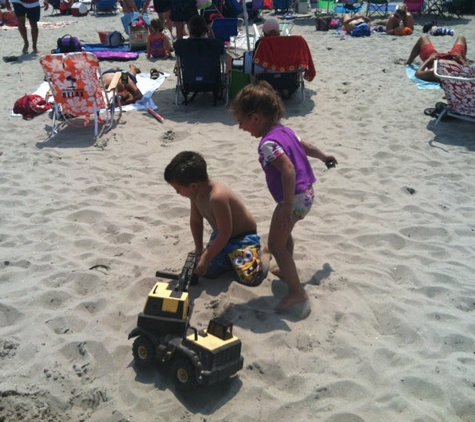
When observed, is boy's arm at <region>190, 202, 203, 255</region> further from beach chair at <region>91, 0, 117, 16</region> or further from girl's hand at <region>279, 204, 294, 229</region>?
beach chair at <region>91, 0, 117, 16</region>

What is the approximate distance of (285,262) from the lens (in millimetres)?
2992

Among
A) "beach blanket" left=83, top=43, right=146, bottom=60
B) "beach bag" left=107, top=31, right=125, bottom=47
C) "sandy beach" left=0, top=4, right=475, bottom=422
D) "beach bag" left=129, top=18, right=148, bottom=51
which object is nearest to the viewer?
"sandy beach" left=0, top=4, right=475, bottom=422

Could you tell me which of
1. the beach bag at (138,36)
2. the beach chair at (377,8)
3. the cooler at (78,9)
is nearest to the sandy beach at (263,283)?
the beach bag at (138,36)

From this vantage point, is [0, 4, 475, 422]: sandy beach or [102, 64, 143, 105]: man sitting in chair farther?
[102, 64, 143, 105]: man sitting in chair

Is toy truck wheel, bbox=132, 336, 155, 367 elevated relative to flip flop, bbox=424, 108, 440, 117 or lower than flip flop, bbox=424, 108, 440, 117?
elevated

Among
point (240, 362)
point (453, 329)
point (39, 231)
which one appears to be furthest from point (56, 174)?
point (453, 329)

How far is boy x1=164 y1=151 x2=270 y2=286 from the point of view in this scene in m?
2.86

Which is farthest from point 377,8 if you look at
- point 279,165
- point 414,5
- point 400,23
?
point 279,165

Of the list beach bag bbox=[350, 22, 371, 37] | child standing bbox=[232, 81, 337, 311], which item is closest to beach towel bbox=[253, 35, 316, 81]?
child standing bbox=[232, 81, 337, 311]

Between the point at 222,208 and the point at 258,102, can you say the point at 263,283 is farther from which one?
the point at 258,102

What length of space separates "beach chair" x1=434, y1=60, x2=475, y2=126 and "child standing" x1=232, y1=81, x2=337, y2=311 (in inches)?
149

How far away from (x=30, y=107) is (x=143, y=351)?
17.4 feet

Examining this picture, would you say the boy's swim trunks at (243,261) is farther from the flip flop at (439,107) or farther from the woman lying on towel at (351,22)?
the woman lying on towel at (351,22)

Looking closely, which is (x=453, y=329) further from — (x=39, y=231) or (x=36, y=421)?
(x=39, y=231)
